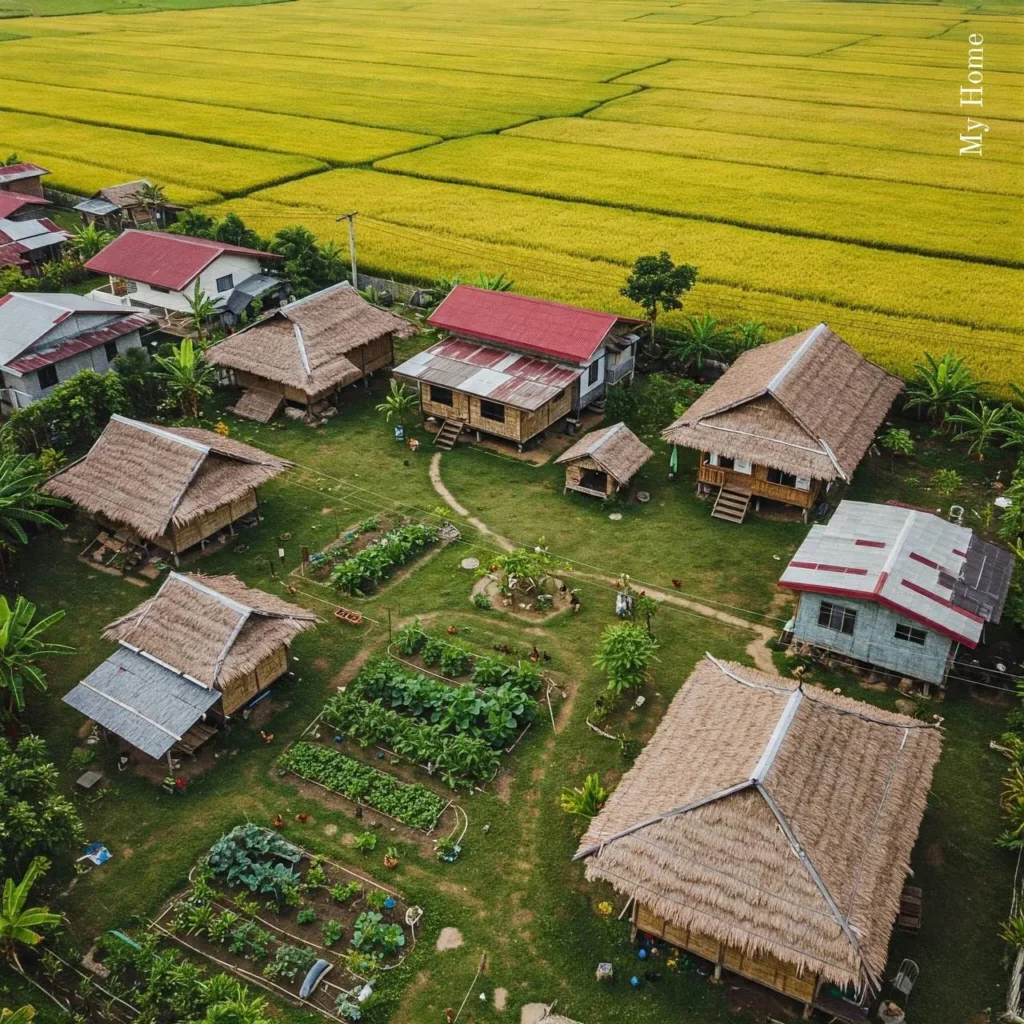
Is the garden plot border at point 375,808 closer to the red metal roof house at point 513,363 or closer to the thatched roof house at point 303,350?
the red metal roof house at point 513,363

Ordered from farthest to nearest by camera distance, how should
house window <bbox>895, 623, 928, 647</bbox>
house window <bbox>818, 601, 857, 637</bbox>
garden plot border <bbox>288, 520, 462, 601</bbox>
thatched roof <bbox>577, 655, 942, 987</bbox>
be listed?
garden plot border <bbox>288, 520, 462, 601</bbox> < house window <bbox>818, 601, 857, 637</bbox> < house window <bbox>895, 623, 928, 647</bbox> < thatched roof <bbox>577, 655, 942, 987</bbox>

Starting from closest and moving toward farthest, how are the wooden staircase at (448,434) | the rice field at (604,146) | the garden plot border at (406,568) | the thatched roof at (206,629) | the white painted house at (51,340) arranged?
the thatched roof at (206,629), the garden plot border at (406,568), the wooden staircase at (448,434), the white painted house at (51,340), the rice field at (604,146)

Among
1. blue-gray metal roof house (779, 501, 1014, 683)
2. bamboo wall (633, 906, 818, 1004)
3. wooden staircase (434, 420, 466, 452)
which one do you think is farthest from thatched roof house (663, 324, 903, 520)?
bamboo wall (633, 906, 818, 1004)

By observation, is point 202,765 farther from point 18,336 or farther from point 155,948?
point 18,336

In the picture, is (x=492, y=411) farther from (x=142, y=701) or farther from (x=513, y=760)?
(x=142, y=701)

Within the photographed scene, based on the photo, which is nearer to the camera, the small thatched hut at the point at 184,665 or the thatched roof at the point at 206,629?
the small thatched hut at the point at 184,665

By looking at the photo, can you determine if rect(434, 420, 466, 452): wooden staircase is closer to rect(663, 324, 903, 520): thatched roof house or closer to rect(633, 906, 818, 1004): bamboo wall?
rect(663, 324, 903, 520): thatched roof house

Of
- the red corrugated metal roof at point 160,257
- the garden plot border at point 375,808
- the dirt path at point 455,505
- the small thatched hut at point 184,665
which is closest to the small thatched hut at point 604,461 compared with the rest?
the dirt path at point 455,505

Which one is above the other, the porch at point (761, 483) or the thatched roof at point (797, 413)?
the thatched roof at point (797, 413)
